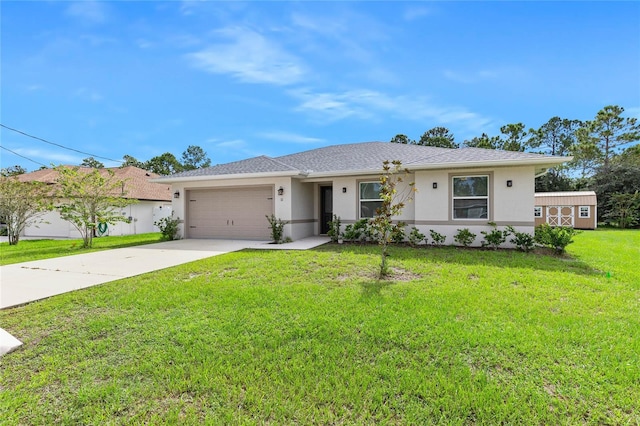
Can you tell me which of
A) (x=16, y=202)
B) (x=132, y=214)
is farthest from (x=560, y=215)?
(x=16, y=202)

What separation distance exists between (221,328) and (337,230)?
7.88 meters

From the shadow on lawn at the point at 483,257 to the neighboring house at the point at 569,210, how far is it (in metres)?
A: 17.9

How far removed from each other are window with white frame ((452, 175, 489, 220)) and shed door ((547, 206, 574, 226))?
17672 millimetres

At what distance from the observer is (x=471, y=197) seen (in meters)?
10.3

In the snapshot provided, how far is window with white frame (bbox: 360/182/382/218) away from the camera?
11797mm

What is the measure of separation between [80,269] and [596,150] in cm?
4168

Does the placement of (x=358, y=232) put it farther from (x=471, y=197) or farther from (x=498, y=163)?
(x=498, y=163)

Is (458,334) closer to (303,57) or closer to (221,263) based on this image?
(221,263)

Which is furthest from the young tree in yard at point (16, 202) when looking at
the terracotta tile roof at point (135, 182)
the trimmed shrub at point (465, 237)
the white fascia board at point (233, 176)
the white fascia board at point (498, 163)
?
the trimmed shrub at point (465, 237)

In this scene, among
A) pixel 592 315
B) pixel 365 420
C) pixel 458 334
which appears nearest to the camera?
A: pixel 365 420

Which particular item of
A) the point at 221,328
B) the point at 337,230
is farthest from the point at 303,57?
the point at 221,328

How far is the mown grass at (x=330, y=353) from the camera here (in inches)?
101

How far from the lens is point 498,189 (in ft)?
32.5

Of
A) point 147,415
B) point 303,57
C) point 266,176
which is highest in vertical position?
point 303,57
